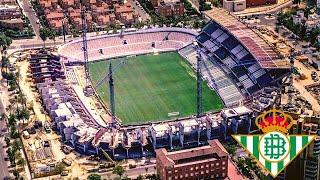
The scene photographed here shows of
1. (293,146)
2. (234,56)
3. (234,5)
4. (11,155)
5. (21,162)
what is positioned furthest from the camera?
(234,5)

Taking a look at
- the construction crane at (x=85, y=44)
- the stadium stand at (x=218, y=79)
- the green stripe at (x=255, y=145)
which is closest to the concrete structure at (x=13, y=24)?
the construction crane at (x=85, y=44)

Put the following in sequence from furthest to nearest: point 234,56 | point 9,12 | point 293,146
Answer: point 9,12, point 234,56, point 293,146

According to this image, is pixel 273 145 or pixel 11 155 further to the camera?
pixel 11 155

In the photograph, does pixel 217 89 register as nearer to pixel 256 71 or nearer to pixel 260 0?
pixel 256 71

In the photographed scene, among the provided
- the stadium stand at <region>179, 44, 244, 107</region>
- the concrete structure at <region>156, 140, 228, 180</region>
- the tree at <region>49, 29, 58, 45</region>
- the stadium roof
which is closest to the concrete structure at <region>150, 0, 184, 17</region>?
the stadium roof

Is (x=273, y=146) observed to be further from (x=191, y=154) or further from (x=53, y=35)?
(x=53, y=35)

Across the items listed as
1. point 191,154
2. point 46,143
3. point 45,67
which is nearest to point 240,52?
point 45,67

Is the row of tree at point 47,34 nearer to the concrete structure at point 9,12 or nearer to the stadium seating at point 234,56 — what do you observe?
the concrete structure at point 9,12
